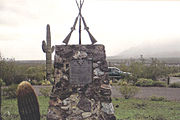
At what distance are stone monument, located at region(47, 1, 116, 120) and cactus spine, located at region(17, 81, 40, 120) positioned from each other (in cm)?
46

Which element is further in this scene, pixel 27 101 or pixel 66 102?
pixel 66 102

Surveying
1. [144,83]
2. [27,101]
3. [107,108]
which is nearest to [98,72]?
[107,108]

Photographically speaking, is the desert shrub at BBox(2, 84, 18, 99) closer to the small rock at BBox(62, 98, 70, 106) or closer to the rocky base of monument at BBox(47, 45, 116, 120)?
the rocky base of monument at BBox(47, 45, 116, 120)

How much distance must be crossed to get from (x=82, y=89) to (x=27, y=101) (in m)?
1.61

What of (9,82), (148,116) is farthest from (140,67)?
(148,116)

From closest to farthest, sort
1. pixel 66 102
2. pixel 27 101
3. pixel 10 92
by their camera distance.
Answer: pixel 27 101 → pixel 66 102 → pixel 10 92

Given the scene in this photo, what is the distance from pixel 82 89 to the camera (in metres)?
6.00

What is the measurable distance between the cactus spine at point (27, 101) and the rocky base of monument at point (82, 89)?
46cm

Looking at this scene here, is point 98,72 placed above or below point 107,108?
above

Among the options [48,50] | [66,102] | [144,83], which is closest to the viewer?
[66,102]

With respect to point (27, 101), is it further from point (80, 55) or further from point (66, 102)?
point (80, 55)

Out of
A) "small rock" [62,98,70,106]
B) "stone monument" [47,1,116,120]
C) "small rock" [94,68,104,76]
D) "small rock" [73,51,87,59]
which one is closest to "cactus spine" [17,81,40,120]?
"stone monument" [47,1,116,120]

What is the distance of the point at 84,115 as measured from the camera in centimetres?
592

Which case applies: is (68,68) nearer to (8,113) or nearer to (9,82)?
(8,113)
